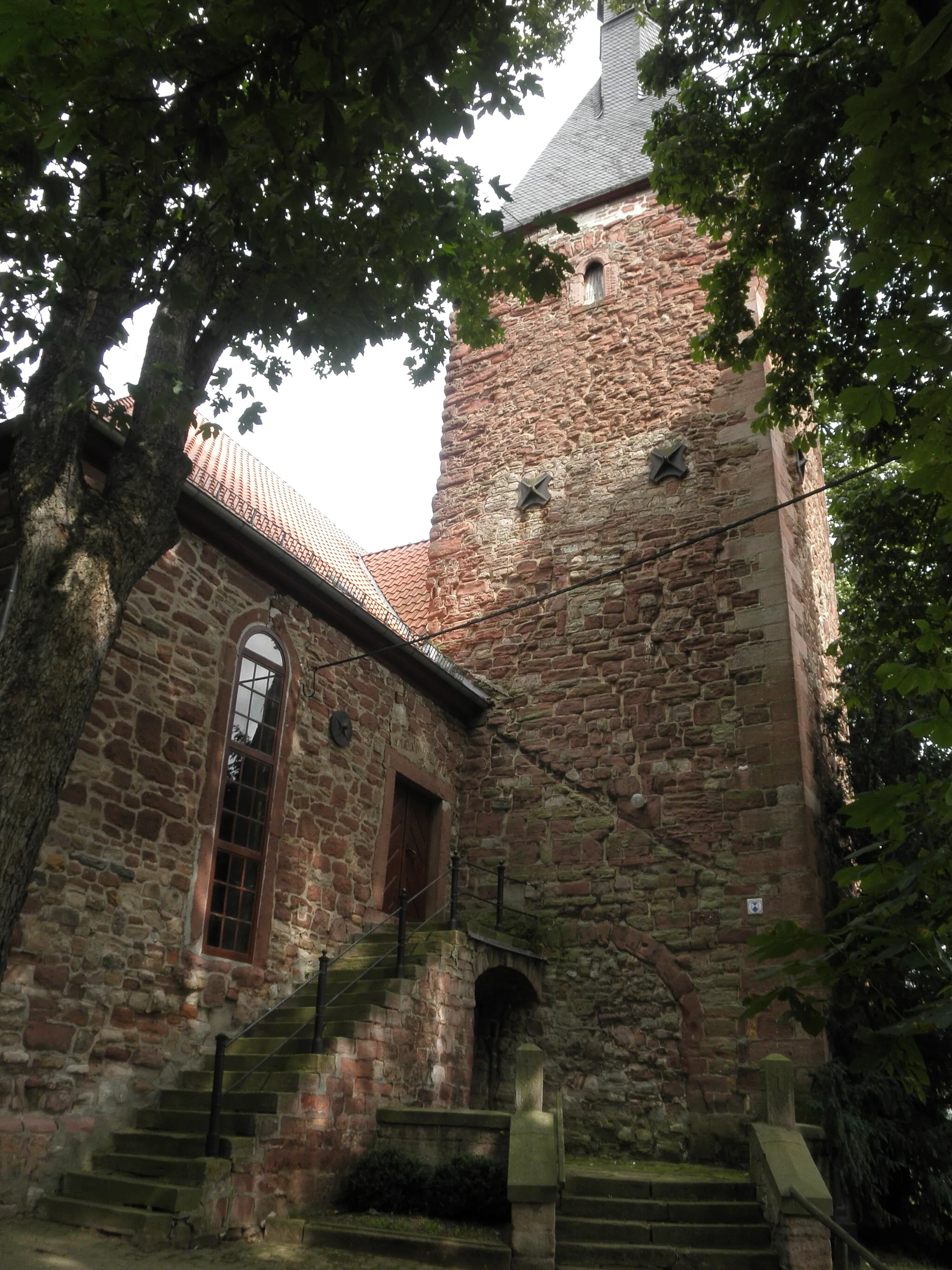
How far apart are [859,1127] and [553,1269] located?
11.1ft

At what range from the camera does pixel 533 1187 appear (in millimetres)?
6258

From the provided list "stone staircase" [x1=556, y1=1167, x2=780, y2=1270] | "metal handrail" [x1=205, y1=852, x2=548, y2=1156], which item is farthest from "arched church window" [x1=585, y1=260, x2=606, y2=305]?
"stone staircase" [x1=556, y1=1167, x2=780, y2=1270]

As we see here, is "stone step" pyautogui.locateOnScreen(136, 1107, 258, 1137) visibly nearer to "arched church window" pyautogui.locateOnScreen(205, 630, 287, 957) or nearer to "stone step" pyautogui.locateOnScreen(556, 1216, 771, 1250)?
"arched church window" pyautogui.locateOnScreen(205, 630, 287, 957)

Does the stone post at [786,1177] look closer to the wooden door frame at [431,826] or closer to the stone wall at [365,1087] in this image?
the stone wall at [365,1087]

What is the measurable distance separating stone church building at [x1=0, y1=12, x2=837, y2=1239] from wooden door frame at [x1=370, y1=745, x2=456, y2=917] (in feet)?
0.14

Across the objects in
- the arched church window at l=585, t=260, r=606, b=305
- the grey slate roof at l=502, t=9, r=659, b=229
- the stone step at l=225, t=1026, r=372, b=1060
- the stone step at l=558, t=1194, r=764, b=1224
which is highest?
the grey slate roof at l=502, t=9, r=659, b=229

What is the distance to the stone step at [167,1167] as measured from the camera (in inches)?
247

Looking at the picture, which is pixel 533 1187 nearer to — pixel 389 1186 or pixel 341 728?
pixel 389 1186

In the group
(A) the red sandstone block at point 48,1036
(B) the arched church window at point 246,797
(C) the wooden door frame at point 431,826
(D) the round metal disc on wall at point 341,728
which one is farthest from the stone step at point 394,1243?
(D) the round metal disc on wall at point 341,728

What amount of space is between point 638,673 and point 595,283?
581 cm

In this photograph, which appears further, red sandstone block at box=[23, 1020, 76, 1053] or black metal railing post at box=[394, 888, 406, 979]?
black metal railing post at box=[394, 888, 406, 979]

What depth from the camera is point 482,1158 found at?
7172 millimetres

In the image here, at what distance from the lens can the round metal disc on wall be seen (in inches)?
392

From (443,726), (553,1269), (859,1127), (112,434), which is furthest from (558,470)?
(553,1269)
